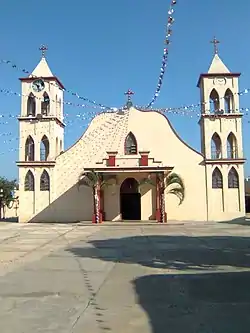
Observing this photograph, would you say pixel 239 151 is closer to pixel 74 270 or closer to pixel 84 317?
pixel 74 270

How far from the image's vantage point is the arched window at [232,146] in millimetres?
33344

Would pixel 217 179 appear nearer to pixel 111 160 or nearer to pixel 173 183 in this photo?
pixel 173 183

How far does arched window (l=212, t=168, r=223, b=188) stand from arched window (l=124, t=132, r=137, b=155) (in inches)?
243

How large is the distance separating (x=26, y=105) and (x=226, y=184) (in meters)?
16.6

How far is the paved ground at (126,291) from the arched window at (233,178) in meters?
19.3

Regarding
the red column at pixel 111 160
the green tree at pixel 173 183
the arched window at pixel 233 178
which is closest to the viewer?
the green tree at pixel 173 183

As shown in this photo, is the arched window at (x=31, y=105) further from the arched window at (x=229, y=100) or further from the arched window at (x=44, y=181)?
the arched window at (x=229, y=100)

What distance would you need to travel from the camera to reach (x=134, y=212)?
33.5m


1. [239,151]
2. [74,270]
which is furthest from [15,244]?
[239,151]

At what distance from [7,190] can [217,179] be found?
2104 cm

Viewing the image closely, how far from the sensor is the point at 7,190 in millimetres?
43094

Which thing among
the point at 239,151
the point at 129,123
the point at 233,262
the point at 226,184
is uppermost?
the point at 129,123

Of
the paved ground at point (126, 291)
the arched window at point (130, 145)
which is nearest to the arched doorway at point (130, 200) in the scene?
the arched window at point (130, 145)

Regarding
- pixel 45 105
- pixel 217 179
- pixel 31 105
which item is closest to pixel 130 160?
pixel 217 179
